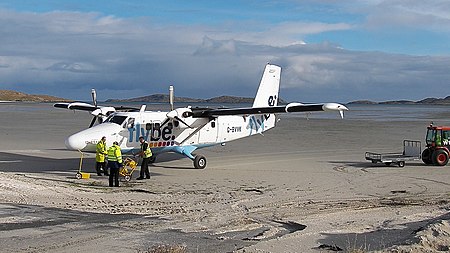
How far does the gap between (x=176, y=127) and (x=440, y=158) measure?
11.4 meters

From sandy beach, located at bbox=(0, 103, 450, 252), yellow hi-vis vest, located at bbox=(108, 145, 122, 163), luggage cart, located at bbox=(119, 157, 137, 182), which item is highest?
yellow hi-vis vest, located at bbox=(108, 145, 122, 163)

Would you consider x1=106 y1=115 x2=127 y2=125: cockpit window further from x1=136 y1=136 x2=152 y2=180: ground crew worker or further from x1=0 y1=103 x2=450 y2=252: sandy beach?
x1=0 y1=103 x2=450 y2=252: sandy beach

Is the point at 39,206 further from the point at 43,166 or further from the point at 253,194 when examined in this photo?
the point at 43,166

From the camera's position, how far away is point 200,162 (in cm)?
2427

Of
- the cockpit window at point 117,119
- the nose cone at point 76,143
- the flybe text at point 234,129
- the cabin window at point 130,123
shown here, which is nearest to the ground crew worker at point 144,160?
the cabin window at point 130,123

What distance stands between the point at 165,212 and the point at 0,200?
14.5 feet

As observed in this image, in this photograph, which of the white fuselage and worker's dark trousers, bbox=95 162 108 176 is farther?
the white fuselage

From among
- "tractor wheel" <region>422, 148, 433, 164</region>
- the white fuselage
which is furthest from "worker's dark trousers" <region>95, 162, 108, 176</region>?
"tractor wheel" <region>422, 148, 433, 164</region>

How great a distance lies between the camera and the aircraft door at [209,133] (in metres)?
25.5

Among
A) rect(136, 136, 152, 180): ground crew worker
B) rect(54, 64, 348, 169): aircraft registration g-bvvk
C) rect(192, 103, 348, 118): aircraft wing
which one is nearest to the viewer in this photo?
rect(192, 103, 348, 118): aircraft wing

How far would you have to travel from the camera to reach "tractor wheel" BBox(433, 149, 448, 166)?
24.9 m

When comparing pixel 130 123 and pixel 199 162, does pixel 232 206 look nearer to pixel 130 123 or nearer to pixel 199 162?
pixel 130 123

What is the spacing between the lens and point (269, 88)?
29469mm

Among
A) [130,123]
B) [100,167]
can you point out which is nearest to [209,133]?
[130,123]
